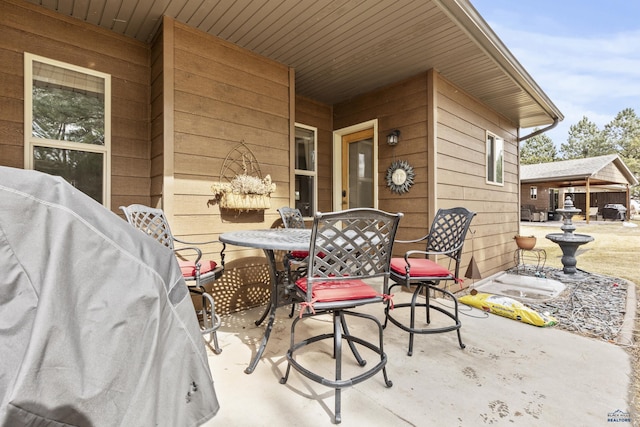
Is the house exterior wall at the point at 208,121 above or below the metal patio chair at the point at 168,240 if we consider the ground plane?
above

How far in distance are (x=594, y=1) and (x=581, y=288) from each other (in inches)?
444

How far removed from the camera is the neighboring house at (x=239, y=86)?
7.96 ft

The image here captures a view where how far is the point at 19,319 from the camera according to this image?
574mm

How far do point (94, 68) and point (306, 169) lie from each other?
2610 millimetres

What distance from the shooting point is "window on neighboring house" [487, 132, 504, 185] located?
16.0 feet

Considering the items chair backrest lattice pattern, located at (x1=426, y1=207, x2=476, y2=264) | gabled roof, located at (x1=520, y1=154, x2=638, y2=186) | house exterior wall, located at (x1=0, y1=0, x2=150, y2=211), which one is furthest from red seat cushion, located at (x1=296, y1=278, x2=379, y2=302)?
gabled roof, located at (x1=520, y1=154, x2=638, y2=186)

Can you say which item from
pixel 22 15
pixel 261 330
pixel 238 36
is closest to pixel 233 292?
pixel 261 330

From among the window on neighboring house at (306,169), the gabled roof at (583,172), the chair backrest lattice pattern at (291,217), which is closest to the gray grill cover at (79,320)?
the chair backrest lattice pattern at (291,217)

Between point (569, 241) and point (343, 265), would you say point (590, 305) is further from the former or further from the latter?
point (343, 265)

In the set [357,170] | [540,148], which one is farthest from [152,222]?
[540,148]

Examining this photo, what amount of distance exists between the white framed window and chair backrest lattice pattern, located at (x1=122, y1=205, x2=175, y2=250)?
0.54 meters

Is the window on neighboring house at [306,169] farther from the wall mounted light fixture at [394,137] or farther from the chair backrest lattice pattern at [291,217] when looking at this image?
the wall mounted light fixture at [394,137]

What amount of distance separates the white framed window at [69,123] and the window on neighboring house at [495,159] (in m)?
5.19

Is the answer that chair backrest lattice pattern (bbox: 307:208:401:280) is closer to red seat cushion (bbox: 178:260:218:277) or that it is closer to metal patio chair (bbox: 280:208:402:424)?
metal patio chair (bbox: 280:208:402:424)
